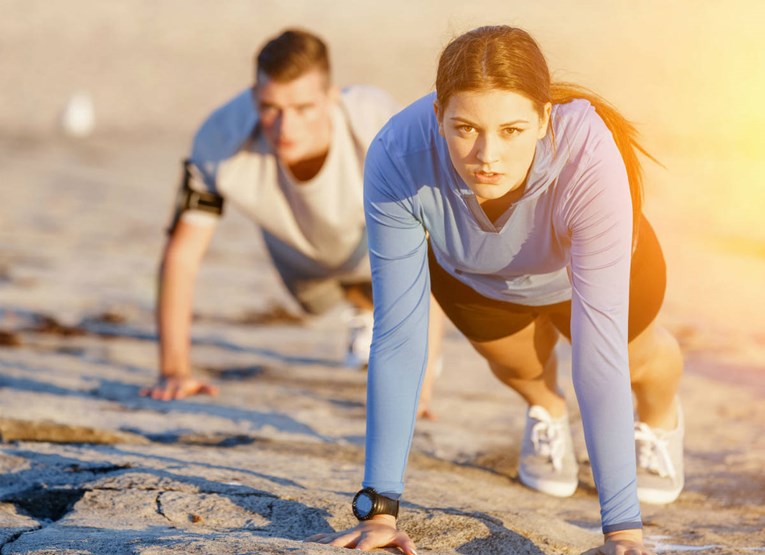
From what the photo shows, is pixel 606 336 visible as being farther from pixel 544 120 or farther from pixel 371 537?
pixel 371 537

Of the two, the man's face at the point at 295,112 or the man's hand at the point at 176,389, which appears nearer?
the man's face at the point at 295,112

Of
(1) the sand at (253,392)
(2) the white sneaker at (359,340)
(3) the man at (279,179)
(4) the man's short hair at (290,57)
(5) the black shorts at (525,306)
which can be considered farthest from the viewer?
(2) the white sneaker at (359,340)

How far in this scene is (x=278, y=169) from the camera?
170 inches

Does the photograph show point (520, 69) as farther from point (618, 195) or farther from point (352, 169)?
point (352, 169)

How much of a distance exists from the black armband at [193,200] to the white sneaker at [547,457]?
1705 mm

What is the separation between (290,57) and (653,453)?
6.24ft

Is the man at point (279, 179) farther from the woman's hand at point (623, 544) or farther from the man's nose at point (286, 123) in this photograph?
A: the woman's hand at point (623, 544)

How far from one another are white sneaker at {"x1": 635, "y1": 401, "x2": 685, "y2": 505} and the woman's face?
4.18ft

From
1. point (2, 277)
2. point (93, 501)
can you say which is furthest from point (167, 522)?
point (2, 277)

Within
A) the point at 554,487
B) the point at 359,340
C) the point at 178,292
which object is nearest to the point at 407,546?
the point at 554,487

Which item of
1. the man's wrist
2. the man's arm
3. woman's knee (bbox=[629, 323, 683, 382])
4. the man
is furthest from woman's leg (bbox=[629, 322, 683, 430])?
the man's arm

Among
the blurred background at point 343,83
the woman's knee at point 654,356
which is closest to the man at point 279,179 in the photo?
the blurred background at point 343,83

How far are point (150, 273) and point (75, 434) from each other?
3.67 meters

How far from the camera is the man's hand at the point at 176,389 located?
4.20 m
